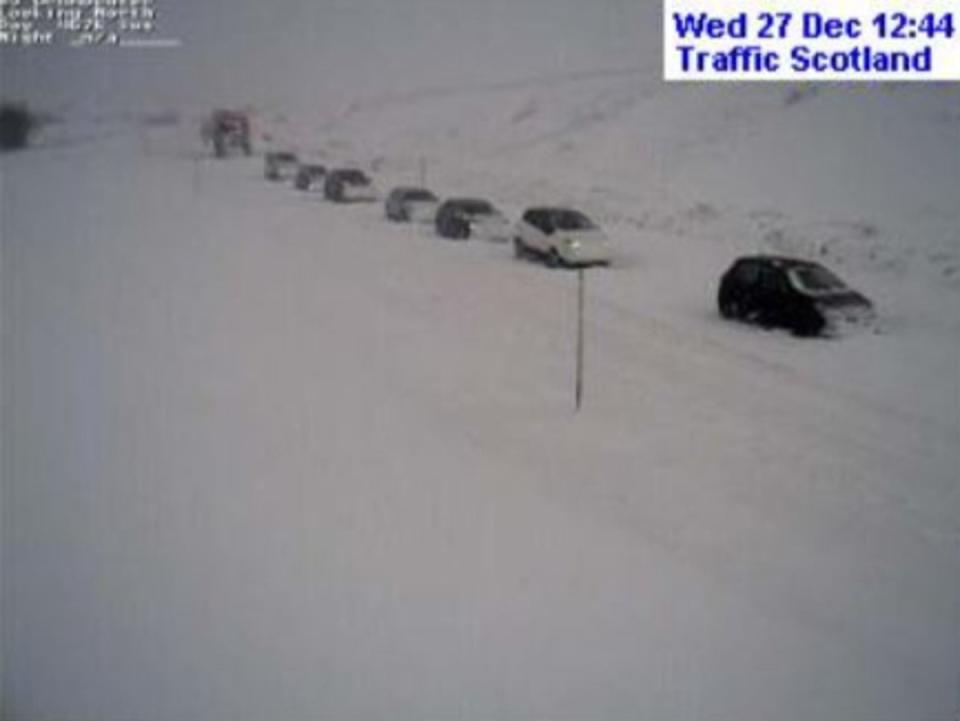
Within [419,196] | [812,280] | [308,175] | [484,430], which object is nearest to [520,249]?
[419,196]

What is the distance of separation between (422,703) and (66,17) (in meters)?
1.64

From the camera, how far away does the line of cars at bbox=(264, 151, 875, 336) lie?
2.44 metres

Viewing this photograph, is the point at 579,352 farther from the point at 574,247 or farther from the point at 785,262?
the point at 785,262

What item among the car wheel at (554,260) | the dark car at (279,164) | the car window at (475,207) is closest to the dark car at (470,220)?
the car window at (475,207)

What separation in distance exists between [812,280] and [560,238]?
1.77ft

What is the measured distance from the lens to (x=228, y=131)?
2656mm

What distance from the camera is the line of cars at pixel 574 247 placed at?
2438 millimetres

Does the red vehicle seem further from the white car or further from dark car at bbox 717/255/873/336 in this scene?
dark car at bbox 717/255/873/336

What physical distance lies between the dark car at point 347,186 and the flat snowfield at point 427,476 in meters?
0.03

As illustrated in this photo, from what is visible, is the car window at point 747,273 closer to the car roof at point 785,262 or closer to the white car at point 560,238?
the car roof at point 785,262

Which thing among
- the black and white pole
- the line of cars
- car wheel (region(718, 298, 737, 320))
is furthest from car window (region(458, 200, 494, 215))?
car wheel (region(718, 298, 737, 320))

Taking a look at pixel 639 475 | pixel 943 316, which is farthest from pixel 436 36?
pixel 943 316

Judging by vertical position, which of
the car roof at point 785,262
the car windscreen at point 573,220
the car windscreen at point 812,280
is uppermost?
the car windscreen at point 573,220

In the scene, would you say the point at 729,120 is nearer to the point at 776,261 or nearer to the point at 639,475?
the point at 776,261
